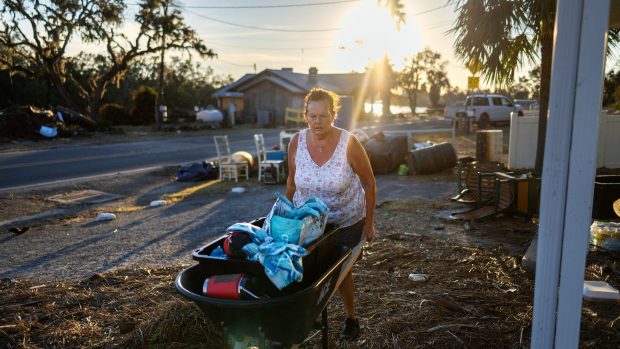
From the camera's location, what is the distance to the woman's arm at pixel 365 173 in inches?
124

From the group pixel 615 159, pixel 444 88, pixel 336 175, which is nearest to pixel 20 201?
pixel 336 175

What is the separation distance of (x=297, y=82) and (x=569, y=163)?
37.9 m

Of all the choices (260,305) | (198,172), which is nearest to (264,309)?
(260,305)

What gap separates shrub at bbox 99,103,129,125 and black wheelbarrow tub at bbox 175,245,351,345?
34.4 metres

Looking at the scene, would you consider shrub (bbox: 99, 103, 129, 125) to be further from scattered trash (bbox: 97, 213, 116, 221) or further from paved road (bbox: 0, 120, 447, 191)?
scattered trash (bbox: 97, 213, 116, 221)

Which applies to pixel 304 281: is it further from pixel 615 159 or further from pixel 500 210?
pixel 615 159

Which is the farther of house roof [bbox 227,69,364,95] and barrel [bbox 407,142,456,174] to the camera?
house roof [bbox 227,69,364,95]

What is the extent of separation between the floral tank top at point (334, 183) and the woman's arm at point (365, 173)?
4 centimetres

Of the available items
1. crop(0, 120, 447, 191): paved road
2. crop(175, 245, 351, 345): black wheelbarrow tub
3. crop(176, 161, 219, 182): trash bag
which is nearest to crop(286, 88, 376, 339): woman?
crop(175, 245, 351, 345): black wheelbarrow tub

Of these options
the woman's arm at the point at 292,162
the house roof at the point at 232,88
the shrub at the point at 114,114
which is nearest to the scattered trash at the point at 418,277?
the woman's arm at the point at 292,162

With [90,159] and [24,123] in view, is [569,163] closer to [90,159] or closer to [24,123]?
[90,159]

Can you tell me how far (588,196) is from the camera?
2.16 meters

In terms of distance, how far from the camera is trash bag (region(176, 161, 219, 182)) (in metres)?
12.2

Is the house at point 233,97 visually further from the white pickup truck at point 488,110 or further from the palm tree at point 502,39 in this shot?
the palm tree at point 502,39
